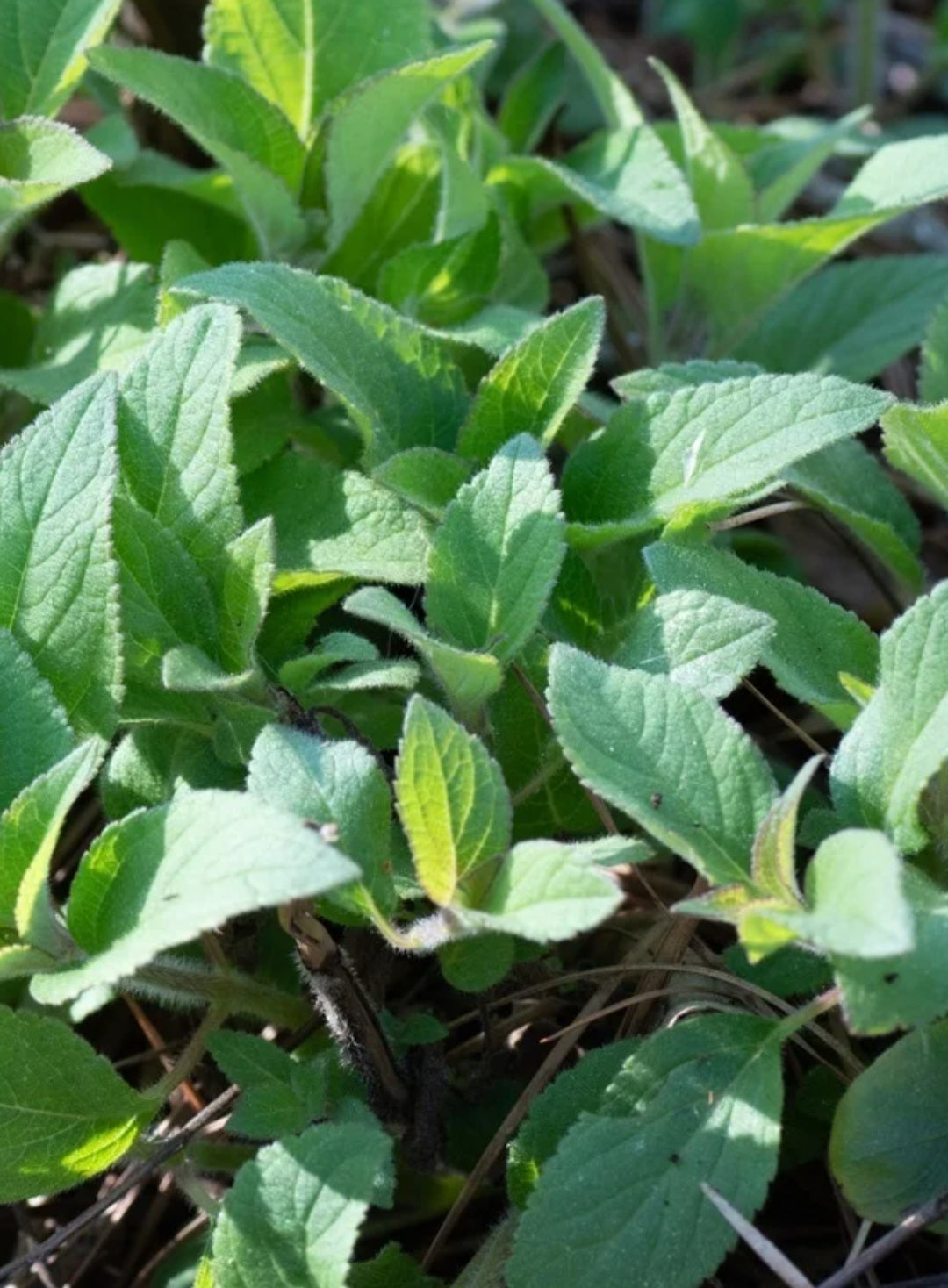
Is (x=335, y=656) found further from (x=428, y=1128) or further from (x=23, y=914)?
(x=428, y=1128)

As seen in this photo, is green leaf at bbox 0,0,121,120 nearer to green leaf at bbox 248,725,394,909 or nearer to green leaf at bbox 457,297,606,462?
green leaf at bbox 457,297,606,462

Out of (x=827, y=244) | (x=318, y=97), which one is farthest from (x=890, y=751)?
(x=318, y=97)

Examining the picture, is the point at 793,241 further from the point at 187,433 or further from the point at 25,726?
the point at 25,726

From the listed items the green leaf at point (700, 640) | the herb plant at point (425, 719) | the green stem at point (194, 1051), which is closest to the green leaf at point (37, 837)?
the herb plant at point (425, 719)

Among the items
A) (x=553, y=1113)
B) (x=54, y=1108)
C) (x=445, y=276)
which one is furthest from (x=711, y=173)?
(x=54, y=1108)

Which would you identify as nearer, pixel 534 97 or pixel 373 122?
pixel 373 122

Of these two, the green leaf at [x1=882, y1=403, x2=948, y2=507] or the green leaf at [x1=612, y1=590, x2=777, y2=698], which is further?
the green leaf at [x1=882, y1=403, x2=948, y2=507]

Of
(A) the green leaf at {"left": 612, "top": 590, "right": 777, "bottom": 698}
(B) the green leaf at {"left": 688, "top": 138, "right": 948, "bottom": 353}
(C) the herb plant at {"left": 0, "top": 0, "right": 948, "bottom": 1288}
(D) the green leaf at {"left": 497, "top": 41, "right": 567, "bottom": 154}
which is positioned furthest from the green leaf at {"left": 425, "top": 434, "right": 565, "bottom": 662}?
(D) the green leaf at {"left": 497, "top": 41, "right": 567, "bottom": 154}
